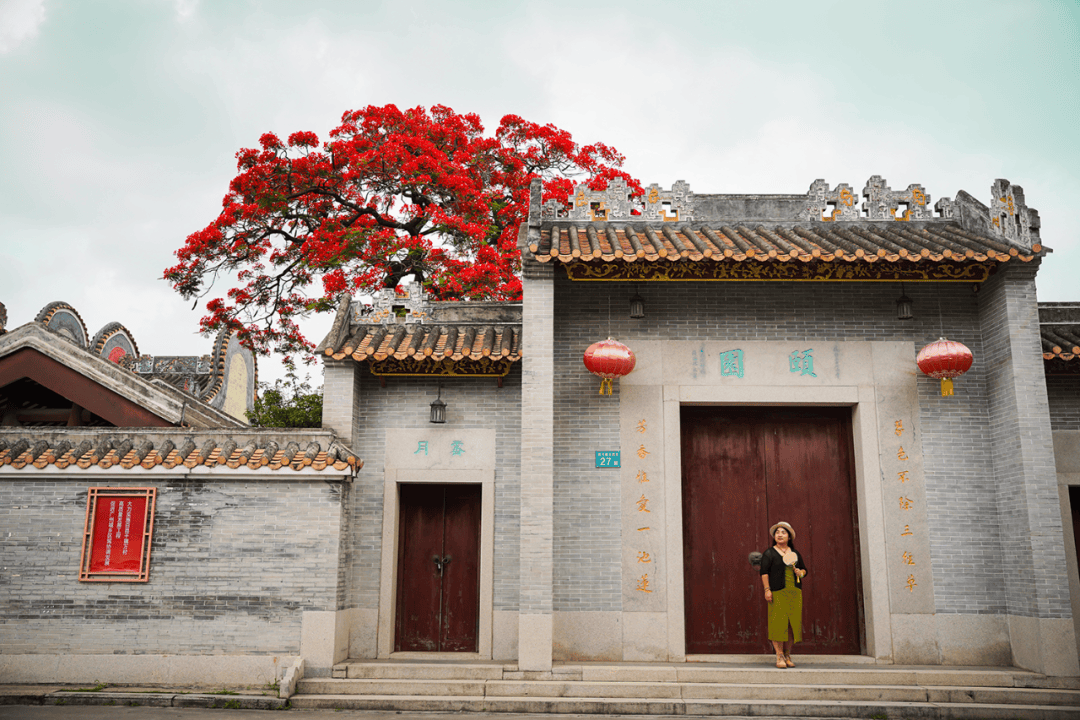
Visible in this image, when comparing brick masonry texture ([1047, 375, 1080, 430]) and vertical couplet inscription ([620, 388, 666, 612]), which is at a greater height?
brick masonry texture ([1047, 375, 1080, 430])

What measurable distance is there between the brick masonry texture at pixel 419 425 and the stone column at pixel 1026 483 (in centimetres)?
503

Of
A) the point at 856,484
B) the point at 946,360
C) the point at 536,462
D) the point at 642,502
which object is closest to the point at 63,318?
the point at 536,462

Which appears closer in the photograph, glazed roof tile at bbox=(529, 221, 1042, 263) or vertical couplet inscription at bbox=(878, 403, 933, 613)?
glazed roof tile at bbox=(529, 221, 1042, 263)

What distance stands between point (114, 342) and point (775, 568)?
55.2 feet

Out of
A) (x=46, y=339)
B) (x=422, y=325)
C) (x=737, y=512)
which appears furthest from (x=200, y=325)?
(x=737, y=512)

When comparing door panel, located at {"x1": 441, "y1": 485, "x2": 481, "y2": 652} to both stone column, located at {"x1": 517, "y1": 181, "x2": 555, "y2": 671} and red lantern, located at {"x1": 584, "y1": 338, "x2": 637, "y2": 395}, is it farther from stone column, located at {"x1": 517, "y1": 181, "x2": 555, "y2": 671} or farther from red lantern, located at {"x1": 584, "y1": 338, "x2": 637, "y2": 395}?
red lantern, located at {"x1": 584, "y1": 338, "x2": 637, "y2": 395}

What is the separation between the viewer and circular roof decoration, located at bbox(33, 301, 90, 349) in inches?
553

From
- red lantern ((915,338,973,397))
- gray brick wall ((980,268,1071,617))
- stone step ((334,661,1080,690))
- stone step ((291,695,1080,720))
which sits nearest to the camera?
stone step ((291,695,1080,720))

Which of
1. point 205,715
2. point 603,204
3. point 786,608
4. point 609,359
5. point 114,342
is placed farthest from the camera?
point 114,342

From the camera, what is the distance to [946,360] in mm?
7363

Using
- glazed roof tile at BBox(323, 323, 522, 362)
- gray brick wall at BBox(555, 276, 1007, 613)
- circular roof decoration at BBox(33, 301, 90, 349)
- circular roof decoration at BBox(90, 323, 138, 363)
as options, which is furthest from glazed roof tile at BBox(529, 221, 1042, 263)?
circular roof decoration at BBox(90, 323, 138, 363)

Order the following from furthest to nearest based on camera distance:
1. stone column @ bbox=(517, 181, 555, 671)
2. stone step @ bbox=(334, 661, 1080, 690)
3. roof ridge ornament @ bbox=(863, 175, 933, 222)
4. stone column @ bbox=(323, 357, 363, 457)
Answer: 1. roof ridge ornament @ bbox=(863, 175, 933, 222)
2. stone column @ bbox=(323, 357, 363, 457)
3. stone column @ bbox=(517, 181, 555, 671)
4. stone step @ bbox=(334, 661, 1080, 690)

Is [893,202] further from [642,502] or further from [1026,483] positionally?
[642,502]

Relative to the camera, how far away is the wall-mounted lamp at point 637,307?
7.89 meters
